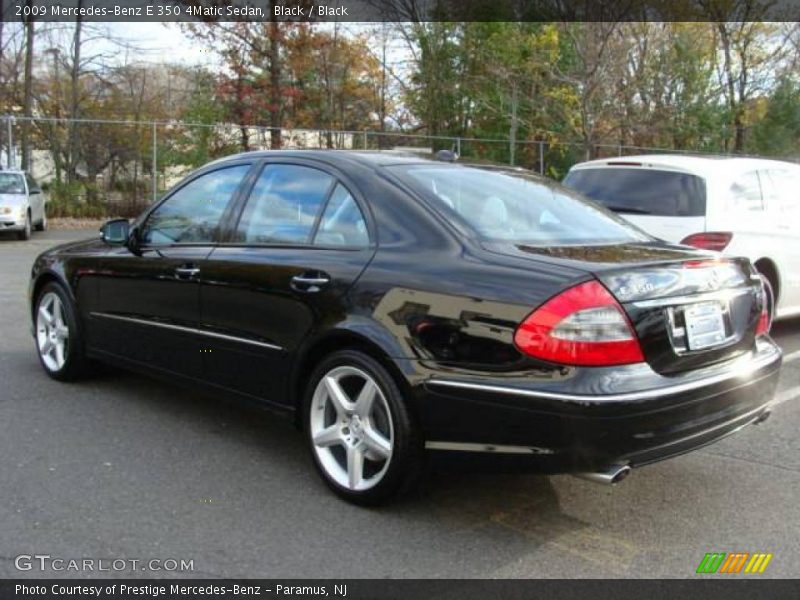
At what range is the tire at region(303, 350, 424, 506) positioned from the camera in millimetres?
3215

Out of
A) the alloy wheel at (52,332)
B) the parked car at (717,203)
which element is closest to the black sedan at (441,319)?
the alloy wheel at (52,332)

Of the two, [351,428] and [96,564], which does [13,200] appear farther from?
[96,564]

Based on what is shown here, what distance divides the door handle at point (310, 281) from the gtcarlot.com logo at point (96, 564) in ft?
4.16

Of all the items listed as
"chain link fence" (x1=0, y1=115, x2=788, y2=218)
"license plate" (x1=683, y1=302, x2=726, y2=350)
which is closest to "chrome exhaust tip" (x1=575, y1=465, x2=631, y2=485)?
"license plate" (x1=683, y1=302, x2=726, y2=350)

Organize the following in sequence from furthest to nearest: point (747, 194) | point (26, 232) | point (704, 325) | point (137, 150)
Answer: point (137, 150), point (26, 232), point (747, 194), point (704, 325)

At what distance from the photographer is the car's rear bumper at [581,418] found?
9.29 feet

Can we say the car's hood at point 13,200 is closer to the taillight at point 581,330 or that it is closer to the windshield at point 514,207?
the windshield at point 514,207

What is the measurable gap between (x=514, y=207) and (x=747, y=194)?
402 cm

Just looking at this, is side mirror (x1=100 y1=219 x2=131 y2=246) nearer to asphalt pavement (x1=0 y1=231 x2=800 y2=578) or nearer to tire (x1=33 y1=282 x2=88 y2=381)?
tire (x1=33 y1=282 x2=88 y2=381)

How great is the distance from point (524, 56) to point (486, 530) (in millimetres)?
20118

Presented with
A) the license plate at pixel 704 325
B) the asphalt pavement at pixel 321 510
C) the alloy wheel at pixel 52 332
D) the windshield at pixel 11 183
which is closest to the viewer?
the asphalt pavement at pixel 321 510

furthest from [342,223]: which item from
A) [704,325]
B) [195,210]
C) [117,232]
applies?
[117,232]

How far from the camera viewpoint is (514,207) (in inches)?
150

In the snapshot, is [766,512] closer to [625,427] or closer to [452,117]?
[625,427]
